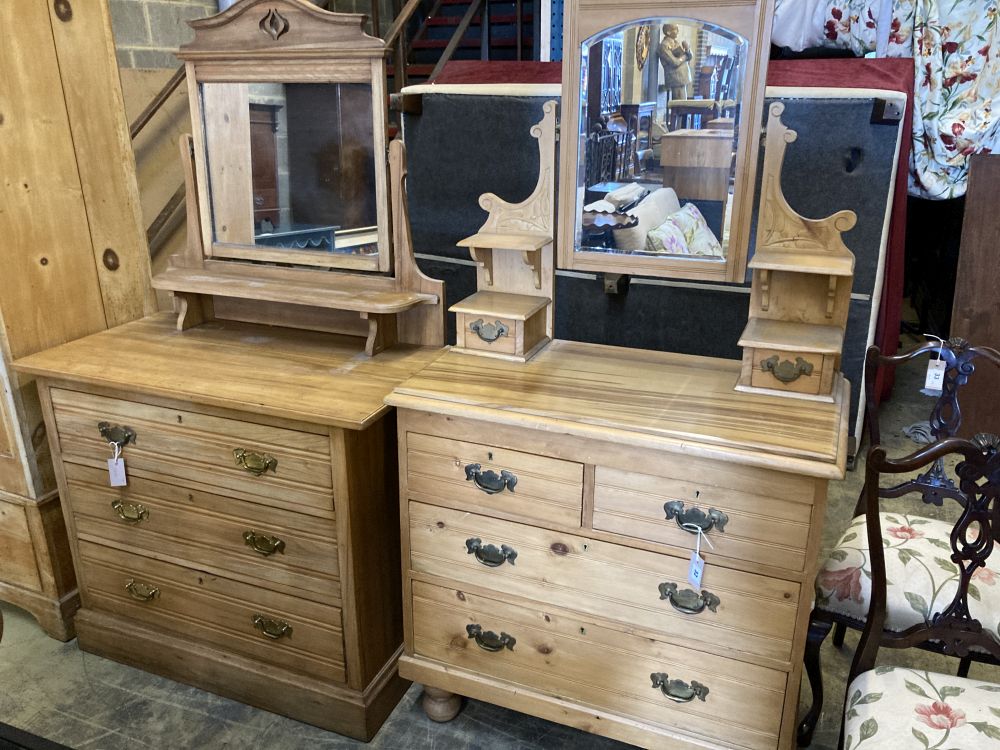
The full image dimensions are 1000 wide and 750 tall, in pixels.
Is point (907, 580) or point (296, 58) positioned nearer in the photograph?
point (907, 580)

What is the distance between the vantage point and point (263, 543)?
5.80ft

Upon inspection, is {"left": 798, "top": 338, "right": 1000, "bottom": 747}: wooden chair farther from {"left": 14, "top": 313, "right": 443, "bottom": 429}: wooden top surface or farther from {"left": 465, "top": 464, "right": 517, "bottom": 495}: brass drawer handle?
{"left": 14, "top": 313, "right": 443, "bottom": 429}: wooden top surface

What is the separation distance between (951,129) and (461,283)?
2.16m

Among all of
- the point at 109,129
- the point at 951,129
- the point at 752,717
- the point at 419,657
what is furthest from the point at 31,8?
the point at 951,129

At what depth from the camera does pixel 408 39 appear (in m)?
5.39

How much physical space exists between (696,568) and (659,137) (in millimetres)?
871

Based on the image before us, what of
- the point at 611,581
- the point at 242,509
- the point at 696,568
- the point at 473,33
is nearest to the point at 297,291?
the point at 242,509

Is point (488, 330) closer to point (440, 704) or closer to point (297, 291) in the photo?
point (297, 291)

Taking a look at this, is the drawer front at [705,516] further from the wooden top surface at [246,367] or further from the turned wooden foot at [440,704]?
the turned wooden foot at [440,704]

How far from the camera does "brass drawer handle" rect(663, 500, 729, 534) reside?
1407 mm

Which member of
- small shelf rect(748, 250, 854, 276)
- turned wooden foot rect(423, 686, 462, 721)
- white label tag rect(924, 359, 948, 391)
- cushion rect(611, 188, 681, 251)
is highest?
cushion rect(611, 188, 681, 251)

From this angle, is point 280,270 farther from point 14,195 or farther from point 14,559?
point 14,559

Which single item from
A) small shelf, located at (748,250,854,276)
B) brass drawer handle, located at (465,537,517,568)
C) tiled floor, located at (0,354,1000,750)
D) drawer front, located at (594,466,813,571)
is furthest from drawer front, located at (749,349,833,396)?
tiled floor, located at (0,354,1000,750)

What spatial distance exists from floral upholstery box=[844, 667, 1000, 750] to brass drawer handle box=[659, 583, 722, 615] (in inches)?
10.7
